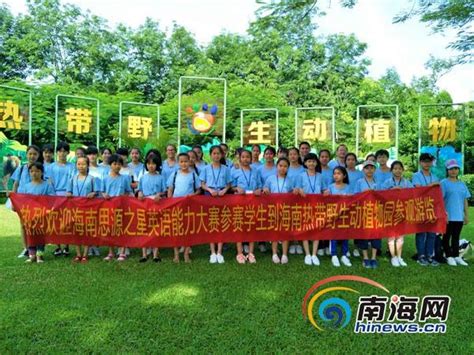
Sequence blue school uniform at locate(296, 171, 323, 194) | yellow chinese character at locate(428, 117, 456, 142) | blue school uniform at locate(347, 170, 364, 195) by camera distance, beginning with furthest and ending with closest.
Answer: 1. yellow chinese character at locate(428, 117, 456, 142)
2. blue school uniform at locate(347, 170, 364, 195)
3. blue school uniform at locate(296, 171, 323, 194)

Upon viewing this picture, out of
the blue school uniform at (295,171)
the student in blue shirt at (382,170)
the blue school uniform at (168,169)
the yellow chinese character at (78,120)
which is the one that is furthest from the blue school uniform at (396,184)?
the yellow chinese character at (78,120)

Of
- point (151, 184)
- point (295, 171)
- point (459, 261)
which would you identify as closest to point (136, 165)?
point (151, 184)

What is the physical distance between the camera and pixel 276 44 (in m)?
27.5

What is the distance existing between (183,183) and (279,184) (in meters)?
1.26

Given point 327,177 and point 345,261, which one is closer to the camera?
point 345,261

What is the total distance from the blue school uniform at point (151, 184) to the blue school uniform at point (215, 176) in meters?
0.53

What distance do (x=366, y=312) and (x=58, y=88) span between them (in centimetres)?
1809

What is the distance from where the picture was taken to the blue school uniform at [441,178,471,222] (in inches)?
215

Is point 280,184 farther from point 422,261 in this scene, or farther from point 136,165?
point 136,165

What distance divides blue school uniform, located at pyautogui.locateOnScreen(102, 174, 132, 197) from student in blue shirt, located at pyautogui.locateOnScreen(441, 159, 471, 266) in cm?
425

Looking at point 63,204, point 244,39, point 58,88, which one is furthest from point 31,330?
point 244,39

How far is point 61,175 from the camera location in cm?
578

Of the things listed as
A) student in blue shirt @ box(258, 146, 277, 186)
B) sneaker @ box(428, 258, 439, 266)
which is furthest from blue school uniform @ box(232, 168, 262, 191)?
sneaker @ box(428, 258, 439, 266)

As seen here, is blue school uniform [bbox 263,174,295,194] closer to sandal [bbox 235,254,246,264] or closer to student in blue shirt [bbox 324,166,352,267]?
student in blue shirt [bbox 324,166,352,267]
